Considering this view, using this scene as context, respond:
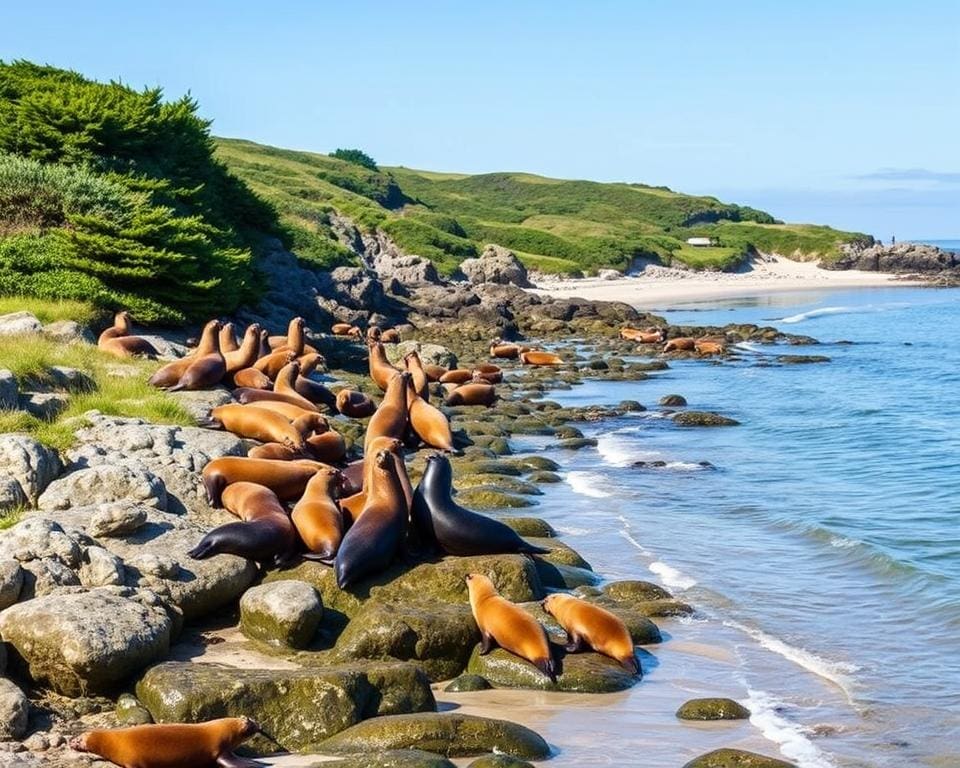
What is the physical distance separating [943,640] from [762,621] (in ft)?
5.30

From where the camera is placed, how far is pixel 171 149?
110 feet

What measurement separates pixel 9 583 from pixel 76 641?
3.16 ft

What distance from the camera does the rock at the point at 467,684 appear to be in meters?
8.49

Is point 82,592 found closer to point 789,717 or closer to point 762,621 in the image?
point 789,717

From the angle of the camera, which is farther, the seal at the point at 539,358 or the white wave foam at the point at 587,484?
the seal at the point at 539,358

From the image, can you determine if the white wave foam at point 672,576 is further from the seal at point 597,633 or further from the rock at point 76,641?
the rock at point 76,641

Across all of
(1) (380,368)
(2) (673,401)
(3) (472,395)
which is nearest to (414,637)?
(1) (380,368)

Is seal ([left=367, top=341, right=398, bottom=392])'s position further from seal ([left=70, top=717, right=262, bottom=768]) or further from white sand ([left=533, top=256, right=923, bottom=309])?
white sand ([left=533, top=256, right=923, bottom=309])

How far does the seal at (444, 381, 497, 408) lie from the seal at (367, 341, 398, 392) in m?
2.60

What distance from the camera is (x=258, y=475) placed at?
11242 millimetres

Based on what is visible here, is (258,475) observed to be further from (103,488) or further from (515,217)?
(515,217)

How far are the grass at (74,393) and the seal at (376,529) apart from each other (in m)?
3.16

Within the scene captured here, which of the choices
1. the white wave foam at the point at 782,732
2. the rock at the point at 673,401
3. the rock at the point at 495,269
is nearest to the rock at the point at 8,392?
the white wave foam at the point at 782,732

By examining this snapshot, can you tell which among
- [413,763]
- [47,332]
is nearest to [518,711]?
[413,763]
